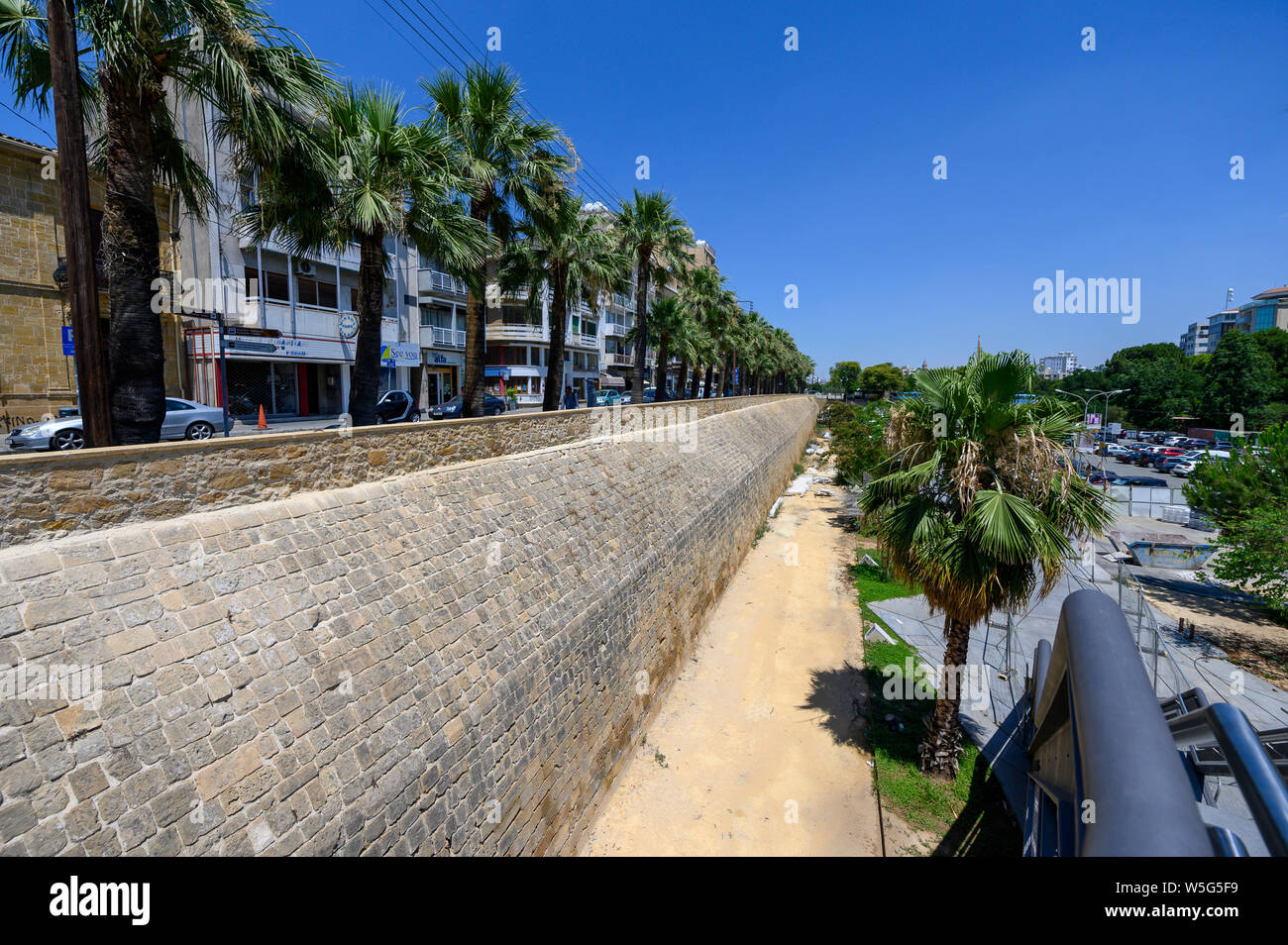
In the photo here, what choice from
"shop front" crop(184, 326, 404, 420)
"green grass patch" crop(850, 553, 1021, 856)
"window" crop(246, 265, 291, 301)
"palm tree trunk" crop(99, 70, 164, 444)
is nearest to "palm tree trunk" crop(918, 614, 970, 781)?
"green grass patch" crop(850, 553, 1021, 856)

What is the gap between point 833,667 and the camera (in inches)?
560

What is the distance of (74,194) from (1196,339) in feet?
721

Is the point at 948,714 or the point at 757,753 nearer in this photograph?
the point at 948,714

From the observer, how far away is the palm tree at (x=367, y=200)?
10.2 m

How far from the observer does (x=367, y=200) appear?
1023 cm

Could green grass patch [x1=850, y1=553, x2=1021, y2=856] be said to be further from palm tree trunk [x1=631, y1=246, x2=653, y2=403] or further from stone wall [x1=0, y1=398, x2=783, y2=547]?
palm tree trunk [x1=631, y1=246, x2=653, y2=403]

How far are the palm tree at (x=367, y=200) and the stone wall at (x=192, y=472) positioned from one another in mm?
4107

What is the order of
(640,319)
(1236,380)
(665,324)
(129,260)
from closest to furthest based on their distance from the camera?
(129,260) → (640,319) → (665,324) → (1236,380)

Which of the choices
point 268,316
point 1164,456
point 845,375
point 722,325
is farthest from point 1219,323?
point 268,316

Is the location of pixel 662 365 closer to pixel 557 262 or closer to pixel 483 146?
pixel 557 262

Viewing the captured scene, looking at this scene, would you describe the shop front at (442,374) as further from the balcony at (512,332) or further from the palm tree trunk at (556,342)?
the palm tree trunk at (556,342)

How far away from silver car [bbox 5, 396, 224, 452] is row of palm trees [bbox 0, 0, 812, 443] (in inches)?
184
